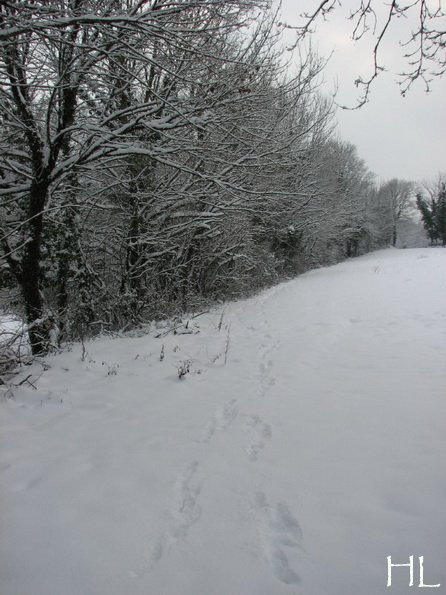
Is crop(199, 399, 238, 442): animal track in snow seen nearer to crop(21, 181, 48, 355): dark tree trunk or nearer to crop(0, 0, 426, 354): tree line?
crop(0, 0, 426, 354): tree line

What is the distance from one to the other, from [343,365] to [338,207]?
18.5 meters

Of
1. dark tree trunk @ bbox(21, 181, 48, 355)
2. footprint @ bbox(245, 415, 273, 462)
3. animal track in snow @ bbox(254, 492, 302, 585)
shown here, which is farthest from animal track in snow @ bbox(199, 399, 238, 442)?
dark tree trunk @ bbox(21, 181, 48, 355)

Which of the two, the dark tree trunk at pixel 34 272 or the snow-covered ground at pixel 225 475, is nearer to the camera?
the snow-covered ground at pixel 225 475

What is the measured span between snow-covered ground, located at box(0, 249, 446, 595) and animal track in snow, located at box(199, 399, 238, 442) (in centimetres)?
2

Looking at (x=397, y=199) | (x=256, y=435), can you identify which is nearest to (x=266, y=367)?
(x=256, y=435)

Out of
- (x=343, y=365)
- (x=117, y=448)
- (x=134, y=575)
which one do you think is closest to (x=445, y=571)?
(x=134, y=575)

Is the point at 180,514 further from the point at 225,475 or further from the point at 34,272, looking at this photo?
the point at 34,272

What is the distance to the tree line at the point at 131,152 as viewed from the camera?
4.08 meters

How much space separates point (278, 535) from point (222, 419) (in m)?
1.41

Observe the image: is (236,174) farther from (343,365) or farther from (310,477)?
(310,477)

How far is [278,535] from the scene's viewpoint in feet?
6.19

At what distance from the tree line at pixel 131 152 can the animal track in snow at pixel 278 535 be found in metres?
3.43

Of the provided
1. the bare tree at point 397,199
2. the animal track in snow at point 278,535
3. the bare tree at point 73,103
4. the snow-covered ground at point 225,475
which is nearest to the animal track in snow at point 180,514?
the snow-covered ground at point 225,475

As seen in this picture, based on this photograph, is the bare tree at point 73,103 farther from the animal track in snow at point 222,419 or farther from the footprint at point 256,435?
the footprint at point 256,435
